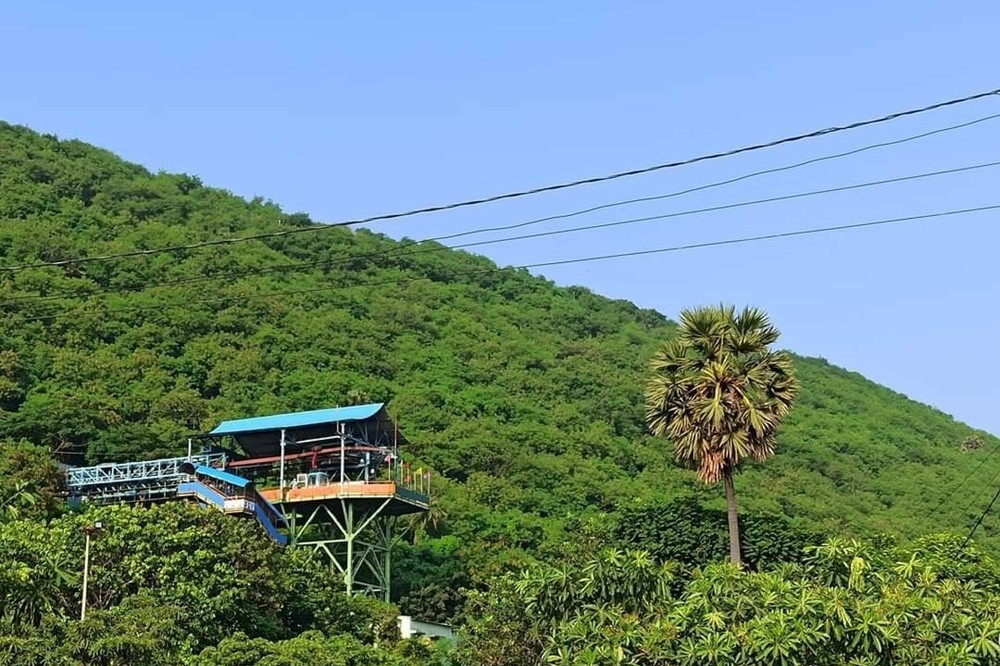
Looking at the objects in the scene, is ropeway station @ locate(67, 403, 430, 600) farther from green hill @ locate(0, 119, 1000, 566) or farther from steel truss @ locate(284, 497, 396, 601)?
green hill @ locate(0, 119, 1000, 566)

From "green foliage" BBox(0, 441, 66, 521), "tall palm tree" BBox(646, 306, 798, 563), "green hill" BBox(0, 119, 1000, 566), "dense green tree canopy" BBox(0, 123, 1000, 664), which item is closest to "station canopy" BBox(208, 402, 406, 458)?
"dense green tree canopy" BBox(0, 123, 1000, 664)

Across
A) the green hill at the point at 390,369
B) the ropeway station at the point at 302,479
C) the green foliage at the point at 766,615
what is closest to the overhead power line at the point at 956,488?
the green hill at the point at 390,369

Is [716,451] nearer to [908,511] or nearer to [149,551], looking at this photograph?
[149,551]

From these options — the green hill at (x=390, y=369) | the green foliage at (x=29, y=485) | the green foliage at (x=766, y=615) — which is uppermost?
the green hill at (x=390, y=369)

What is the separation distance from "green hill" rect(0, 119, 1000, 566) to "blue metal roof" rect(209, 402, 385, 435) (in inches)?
336

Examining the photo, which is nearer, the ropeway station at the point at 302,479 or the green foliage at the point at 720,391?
the green foliage at the point at 720,391

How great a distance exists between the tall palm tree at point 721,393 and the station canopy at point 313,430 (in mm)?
15344

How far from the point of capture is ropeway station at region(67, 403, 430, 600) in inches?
2064

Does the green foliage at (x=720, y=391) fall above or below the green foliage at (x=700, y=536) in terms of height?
above

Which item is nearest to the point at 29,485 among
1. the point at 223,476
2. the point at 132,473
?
the point at 132,473

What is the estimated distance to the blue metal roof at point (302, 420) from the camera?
2072 inches

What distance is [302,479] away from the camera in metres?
53.6

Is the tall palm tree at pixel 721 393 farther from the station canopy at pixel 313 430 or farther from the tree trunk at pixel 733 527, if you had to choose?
the station canopy at pixel 313 430

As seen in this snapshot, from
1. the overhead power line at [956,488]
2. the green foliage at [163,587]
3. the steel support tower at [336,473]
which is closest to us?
the green foliage at [163,587]
